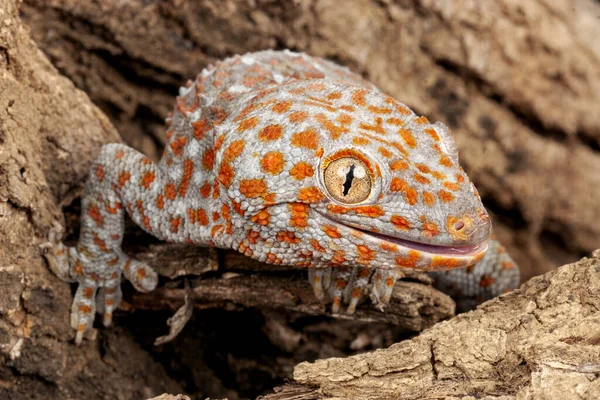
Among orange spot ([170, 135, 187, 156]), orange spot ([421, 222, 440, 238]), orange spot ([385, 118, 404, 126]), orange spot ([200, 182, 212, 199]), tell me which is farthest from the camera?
orange spot ([170, 135, 187, 156])

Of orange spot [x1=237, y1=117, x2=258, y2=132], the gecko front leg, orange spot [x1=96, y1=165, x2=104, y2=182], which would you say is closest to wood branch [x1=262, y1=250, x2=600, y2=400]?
orange spot [x1=237, y1=117, x2=258, y2=132]

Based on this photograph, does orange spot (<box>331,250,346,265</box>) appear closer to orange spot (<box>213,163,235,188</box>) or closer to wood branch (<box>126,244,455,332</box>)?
orange spot (<box>213,163,235,188</box>)

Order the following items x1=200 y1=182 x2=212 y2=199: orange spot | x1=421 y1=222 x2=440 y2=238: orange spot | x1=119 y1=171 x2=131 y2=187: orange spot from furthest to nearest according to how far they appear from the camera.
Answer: x1=119 y1=171 x2=131 y2=187: orange spot
x1=200 y1=182 x2=212 y2=199: orange spot
x1=421 y1=222 x2=440 y2=238: orange spot

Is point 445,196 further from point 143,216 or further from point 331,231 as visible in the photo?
point 143,216

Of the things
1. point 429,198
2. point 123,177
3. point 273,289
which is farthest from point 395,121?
point 123,177

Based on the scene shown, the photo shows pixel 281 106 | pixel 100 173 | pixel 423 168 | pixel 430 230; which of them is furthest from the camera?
pixel 100 173

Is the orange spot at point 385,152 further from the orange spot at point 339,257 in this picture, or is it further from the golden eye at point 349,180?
the orange spot at point 339,257

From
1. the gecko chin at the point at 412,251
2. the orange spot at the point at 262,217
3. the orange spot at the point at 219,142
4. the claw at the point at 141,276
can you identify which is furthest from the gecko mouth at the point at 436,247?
the claw at the point at 141,276

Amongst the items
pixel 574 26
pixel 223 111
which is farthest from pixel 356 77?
pixel 574 26
